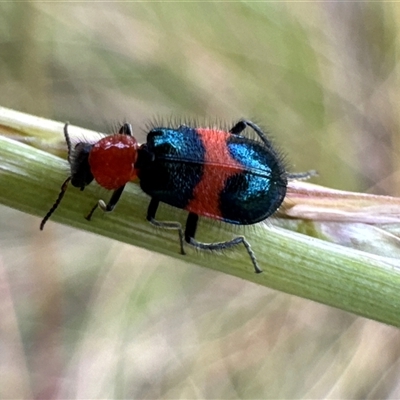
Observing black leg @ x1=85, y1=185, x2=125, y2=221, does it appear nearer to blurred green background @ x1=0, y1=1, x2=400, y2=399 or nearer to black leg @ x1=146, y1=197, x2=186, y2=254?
black leg @ x1=146, y1=197, x2=186, y2=254

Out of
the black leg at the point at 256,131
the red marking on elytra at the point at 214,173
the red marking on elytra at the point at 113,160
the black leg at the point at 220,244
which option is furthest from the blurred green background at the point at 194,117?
the black leg at the point at 220,244

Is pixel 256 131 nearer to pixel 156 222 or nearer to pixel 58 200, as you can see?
pixel 156 222

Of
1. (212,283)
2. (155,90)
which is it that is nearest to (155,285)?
(212,283)

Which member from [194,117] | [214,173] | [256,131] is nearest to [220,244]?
[214,173]

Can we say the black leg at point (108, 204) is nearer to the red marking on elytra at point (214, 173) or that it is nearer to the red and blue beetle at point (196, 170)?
the red and blue beetle at point (196, 170)

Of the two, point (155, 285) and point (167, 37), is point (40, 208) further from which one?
point (167, 37)

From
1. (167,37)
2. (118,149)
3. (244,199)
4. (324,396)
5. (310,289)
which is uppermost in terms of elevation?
(310,289)
